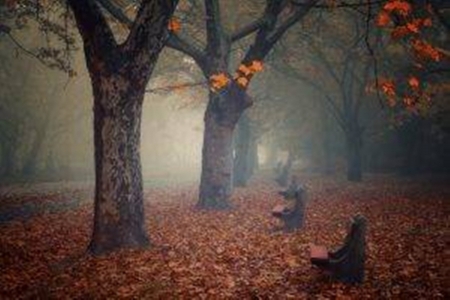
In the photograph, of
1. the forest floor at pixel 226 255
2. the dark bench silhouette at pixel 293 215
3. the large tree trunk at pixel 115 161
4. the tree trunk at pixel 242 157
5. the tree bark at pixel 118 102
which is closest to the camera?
the forest floor at pixel 226 255

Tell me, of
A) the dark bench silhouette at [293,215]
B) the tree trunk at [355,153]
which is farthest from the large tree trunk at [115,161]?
the tree trunk at [355,153]

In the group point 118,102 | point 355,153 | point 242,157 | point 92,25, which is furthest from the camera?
point 355,153

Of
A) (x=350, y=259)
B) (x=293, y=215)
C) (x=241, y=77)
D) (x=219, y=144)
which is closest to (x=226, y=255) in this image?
(x=350, y=259)

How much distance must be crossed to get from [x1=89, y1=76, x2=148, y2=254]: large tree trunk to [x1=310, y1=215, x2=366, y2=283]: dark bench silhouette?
4438 millimetres

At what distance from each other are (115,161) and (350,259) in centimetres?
535

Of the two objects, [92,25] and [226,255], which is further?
[226,255]

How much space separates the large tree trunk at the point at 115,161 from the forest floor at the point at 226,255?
51cm

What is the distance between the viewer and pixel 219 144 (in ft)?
61.5

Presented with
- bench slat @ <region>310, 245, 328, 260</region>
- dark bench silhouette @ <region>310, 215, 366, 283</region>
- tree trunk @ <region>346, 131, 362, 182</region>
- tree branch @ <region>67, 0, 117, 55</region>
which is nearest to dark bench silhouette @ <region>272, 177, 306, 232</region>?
bench slat @ <region>310, 245, 328, 260</region>

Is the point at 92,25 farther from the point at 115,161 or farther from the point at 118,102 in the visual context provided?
the point at 115,161

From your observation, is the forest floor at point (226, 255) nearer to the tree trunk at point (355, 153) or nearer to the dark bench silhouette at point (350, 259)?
the dark bench silhouette at point (350, 259)

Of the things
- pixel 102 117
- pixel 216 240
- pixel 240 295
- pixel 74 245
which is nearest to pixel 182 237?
pixel 216 240

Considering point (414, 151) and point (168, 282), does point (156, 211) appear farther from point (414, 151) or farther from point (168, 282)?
point (414, 151)

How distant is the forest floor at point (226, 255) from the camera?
9.14 m
